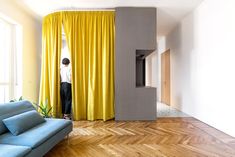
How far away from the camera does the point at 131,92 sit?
5.22 metres

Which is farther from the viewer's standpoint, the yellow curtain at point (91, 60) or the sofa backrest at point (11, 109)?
the yellow curtain at point (91, 60)

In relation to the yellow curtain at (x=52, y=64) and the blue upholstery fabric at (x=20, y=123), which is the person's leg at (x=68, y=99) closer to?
the yellow curtain at (x=52, y=64)

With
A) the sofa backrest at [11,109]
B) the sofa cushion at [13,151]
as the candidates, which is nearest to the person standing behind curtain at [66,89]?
the sofa backrest at [11,109]

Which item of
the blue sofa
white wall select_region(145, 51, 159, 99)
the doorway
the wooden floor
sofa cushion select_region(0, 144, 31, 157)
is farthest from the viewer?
white wall select_region(145, 51, 159, 99)

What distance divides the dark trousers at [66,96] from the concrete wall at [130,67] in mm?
1209

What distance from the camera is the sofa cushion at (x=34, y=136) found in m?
2.42

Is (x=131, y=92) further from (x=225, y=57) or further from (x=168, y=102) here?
(x=168, y=102)

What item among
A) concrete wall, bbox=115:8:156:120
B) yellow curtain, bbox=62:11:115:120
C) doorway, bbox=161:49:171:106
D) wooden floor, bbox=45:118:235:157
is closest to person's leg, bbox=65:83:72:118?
yellow curtain, bbox=62:11:115:120

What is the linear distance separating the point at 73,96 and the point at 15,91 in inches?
59.0

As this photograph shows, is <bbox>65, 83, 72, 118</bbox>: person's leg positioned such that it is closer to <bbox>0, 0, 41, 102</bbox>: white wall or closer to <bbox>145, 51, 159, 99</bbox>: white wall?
<bbox>0, 0, 41, 102</bbox>: white wall

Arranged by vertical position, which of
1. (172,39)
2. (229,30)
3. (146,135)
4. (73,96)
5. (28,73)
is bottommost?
(146,135)

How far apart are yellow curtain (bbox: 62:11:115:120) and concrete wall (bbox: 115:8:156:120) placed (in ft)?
0.58

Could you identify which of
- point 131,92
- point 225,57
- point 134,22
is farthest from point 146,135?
point 134,22

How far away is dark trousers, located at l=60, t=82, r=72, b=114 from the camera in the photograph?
17.6ft
